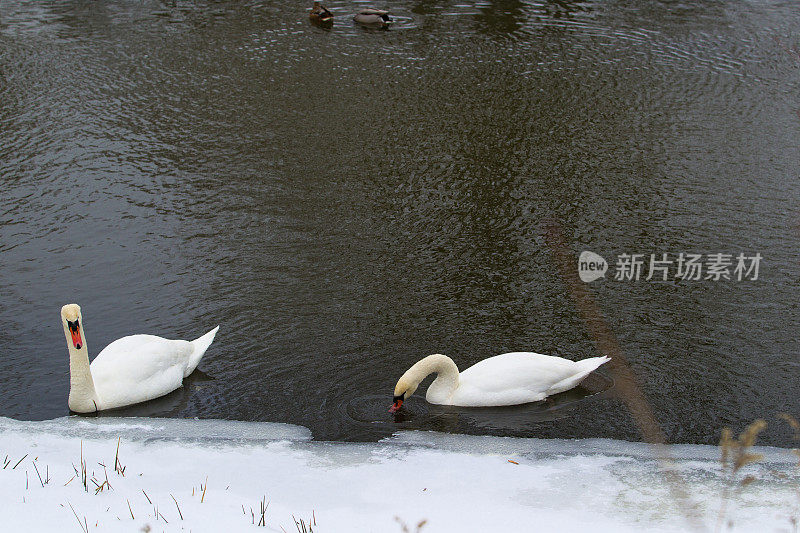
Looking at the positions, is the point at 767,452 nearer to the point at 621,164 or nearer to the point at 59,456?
the point at 59,456

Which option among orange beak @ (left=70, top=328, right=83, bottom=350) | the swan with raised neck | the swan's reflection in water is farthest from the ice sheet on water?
orange beak @ (left=70, top=328, right=83, bottom=350)

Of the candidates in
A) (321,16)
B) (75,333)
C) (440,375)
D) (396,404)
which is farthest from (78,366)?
(321,16)

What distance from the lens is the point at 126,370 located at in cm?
762

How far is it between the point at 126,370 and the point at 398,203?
14.9 feet

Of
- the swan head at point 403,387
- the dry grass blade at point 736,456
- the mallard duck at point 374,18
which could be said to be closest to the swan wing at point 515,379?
the swan head at point 403,387

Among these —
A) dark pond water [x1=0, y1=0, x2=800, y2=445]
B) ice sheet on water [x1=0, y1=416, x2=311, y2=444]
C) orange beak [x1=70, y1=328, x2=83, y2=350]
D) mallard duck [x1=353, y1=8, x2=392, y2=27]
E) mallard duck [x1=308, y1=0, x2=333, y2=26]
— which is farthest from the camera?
mallard duck [x1=308, y1=0, x2=333, y2=26]

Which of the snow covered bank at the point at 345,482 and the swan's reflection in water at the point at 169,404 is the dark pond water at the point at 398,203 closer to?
the swan's reflection in water at the point at 169,404

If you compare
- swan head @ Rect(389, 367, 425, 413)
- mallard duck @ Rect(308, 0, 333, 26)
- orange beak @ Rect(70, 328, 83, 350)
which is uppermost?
mallard duck @ Rect(308, 0, 333, 26)

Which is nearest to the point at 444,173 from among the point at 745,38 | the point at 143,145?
the point at 143,145

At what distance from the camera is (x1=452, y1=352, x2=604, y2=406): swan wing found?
744 cm

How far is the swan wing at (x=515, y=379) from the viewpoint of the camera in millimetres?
7441

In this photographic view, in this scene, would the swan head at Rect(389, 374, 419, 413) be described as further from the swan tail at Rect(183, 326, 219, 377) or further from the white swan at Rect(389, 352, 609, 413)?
the swan tail at Rect(183, 326, 219, 377)

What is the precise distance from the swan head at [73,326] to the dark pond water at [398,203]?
2.29ft

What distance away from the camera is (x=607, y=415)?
7.35m
